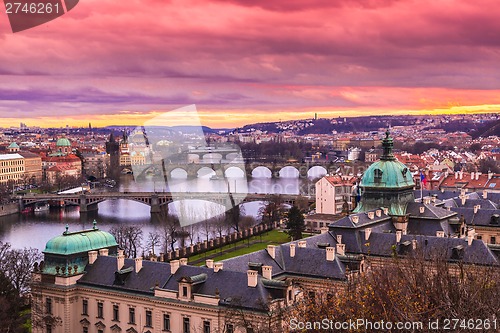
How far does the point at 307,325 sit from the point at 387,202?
105 feet

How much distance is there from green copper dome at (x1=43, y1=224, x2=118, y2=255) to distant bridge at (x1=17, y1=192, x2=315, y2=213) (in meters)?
54.7

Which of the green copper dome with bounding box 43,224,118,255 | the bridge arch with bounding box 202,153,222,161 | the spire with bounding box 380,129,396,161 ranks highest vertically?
the spire with bounding box 380,129,396,161

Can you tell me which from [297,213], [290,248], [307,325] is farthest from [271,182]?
[307,325]

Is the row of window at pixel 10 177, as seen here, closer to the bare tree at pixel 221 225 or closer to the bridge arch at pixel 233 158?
the bridge arch at pixel 233 158

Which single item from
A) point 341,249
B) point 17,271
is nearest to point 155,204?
point 17,271

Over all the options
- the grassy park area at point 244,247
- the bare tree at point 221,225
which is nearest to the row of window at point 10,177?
the bare tree at point 221,225

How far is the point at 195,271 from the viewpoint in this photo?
3628 cm

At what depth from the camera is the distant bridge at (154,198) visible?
10297 cm

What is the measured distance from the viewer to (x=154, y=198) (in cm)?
11125

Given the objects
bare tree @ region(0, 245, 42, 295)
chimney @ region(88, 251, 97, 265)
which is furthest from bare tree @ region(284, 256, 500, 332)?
bare tree @ region(0, 245, 42, 295)

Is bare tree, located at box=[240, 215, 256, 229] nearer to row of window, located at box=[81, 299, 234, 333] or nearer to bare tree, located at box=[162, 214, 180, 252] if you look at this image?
bare tree, located at box=[162, 214, 180, 252]

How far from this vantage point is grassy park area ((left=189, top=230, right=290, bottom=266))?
212ft

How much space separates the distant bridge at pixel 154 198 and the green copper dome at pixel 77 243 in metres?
54.7

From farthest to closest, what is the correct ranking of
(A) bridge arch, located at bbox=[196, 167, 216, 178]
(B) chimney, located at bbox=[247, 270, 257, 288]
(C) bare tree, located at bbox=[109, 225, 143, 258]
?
(A) bridge arch, located at bbox=[196, 167, 216, 178] → (C) bare tree, located at bbox=[109, 225, 143, 258] → (B) chimney, located at bbox=[247, 270, 257, 288]
